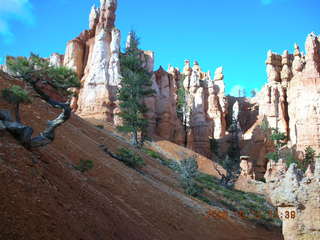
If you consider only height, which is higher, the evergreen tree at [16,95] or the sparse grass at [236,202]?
the evergreen tree at [16,95]

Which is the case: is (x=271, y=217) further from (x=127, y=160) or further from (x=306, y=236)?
(x=306, y=236)

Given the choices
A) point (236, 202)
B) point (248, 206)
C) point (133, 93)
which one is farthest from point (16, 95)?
point (133, 93)

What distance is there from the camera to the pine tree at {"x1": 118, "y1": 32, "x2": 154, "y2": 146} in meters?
27.9

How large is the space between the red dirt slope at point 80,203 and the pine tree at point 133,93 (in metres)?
11.7

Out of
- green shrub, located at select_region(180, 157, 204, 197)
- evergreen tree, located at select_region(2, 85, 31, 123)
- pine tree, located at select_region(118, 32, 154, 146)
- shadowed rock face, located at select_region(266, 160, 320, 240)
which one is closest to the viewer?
shadowed rock face, located at select_region(266, 160, 320, 240)

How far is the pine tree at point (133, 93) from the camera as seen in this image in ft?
91.5

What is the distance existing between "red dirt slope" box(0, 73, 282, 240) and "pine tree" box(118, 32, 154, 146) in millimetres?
11704

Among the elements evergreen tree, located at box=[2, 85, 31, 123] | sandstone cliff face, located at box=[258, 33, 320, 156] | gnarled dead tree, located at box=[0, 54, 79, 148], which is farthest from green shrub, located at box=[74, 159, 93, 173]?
sandstone cliff face, located at box=[258, 33, 320, 156]

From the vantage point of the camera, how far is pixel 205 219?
1444cm

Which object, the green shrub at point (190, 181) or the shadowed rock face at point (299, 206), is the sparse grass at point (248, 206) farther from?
the shadowed rock face at point (299, 206)

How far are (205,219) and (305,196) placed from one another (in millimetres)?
8687

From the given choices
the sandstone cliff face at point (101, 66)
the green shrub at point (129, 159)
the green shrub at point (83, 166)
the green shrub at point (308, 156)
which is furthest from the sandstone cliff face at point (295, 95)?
the green shrub at point (83, 166)

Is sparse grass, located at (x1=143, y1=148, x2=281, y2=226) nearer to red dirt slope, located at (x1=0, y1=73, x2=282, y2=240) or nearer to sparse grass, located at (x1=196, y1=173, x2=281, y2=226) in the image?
sparse grass, located at (x1=196, y1=173, x2=281, y2=226)

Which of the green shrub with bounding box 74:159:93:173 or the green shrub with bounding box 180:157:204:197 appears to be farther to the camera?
the green shrub with bounding box 180:157:204:197
